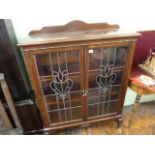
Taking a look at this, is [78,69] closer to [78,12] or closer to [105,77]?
[105,77]

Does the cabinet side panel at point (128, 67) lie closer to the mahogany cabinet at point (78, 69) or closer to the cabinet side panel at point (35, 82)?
the mahogany cabinet at point (78, 69)

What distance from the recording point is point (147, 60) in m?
1.53

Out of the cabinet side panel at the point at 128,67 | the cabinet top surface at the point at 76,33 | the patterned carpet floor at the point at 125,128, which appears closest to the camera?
the cabinet top surface at the point at 76,33

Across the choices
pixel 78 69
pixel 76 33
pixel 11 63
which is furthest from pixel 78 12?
pixel 11 63

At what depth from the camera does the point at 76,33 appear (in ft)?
3.94

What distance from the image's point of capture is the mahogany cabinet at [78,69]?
1.07 meters

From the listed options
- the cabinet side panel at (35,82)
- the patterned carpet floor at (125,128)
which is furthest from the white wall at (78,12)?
the patterned carpet floor at (125,128)

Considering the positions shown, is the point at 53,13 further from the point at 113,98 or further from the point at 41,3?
the point at 113,98

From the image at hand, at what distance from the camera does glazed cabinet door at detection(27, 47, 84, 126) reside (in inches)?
44.0

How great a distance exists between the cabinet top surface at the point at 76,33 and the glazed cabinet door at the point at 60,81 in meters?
0.09

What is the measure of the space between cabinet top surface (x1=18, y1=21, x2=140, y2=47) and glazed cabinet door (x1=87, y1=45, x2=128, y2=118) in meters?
0.10
